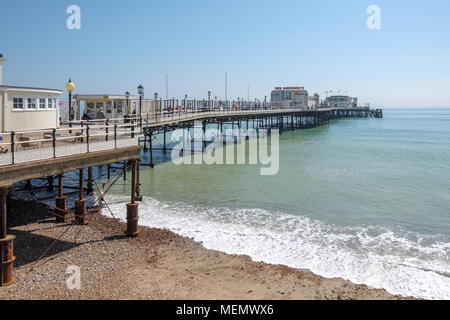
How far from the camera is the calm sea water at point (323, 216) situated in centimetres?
1086

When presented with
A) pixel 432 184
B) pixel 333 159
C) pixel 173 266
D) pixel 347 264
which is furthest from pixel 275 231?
pixel 333 159

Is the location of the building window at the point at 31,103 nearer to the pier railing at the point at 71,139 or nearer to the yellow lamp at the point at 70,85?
the pier railing at the point at 71,139

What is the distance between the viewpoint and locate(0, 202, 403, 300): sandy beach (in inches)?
337

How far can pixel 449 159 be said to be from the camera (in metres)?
34.7

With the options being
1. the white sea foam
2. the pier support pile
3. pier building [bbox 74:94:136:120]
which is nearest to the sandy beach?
the pier support pile

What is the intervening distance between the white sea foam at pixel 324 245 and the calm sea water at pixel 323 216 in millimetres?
30

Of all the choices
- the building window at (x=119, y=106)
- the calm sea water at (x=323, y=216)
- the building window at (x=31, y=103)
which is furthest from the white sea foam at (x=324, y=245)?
the building window at (x=119, y=106)

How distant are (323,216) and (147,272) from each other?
26.8ft

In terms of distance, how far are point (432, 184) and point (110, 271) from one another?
63.2 feet

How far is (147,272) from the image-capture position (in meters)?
9.65

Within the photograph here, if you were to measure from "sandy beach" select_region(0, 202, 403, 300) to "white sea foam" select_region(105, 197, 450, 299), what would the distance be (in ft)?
2.40
